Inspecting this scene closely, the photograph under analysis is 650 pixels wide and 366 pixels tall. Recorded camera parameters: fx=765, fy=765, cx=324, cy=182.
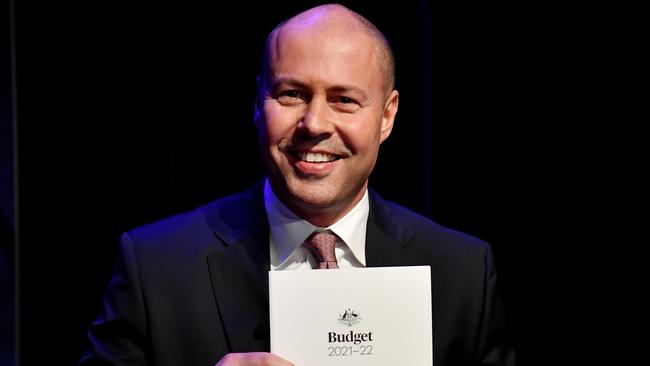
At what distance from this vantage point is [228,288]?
1802 millimetres

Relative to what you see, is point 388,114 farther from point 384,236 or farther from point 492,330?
point 492,330

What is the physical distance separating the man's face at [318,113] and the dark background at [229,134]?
0.56m

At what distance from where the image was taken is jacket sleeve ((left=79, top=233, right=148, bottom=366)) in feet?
5.76

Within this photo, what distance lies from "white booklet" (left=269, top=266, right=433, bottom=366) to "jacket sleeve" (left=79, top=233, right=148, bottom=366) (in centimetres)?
41

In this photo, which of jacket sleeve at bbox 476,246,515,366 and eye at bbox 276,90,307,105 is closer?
eye at bbox 276,90,307,105

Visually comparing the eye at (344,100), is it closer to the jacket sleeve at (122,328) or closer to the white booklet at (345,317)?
the white booklet at (345,317)

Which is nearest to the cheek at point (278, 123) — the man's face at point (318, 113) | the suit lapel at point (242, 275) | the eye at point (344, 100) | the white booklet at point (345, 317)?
the man's face at point (318, 113)

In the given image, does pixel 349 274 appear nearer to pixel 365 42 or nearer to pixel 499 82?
pixel 365 42

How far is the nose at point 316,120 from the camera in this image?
1.70 m

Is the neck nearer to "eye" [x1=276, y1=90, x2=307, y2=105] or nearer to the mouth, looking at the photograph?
the mouth

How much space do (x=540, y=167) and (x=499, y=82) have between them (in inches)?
11.5

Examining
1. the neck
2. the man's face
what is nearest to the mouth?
the man's face

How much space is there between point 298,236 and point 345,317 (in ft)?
1.14

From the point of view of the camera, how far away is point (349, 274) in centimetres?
154
